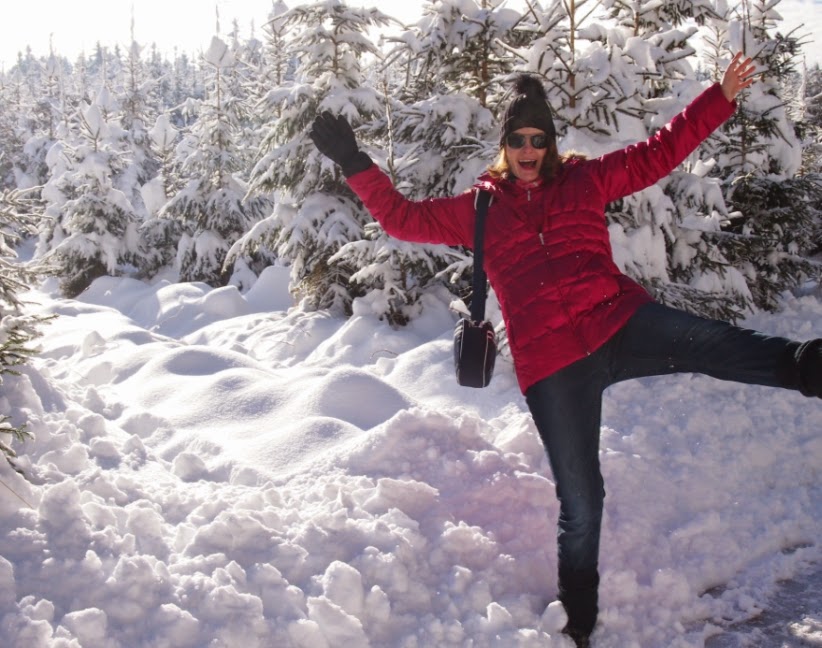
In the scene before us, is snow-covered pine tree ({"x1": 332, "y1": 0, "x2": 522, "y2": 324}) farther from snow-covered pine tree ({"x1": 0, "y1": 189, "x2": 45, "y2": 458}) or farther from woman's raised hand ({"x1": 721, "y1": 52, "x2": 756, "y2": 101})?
woman's raised hand ({"x1": 721, "y1": 52, "x2": 756, "y2": 101})

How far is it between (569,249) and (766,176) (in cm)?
874

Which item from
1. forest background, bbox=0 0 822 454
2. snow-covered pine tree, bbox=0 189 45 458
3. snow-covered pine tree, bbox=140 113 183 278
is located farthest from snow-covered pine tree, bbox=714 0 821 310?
snow-covered pine tree, bbox=140 113 183 278

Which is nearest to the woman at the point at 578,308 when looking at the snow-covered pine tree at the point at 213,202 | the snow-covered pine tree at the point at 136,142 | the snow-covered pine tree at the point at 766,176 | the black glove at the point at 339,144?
the black glove at the point at 339,144

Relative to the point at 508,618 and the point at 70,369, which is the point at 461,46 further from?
the point at 508,618

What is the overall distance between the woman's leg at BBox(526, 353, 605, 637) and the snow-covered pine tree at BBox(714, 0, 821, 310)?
7567mm

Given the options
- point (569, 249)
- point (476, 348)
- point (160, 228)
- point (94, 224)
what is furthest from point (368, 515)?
point (160, 228)

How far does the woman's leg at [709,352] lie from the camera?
2420mm

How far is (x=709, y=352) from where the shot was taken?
263 cm

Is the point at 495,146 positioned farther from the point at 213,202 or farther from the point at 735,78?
the point at 213,202

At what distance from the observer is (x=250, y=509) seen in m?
→ 3.43

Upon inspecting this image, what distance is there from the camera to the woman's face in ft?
10.3

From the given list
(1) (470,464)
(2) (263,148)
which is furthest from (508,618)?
(2) (263,148)

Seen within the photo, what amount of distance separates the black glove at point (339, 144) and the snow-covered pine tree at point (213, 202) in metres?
16.7

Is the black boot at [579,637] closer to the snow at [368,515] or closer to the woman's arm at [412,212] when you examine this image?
the snow at [368,515]
